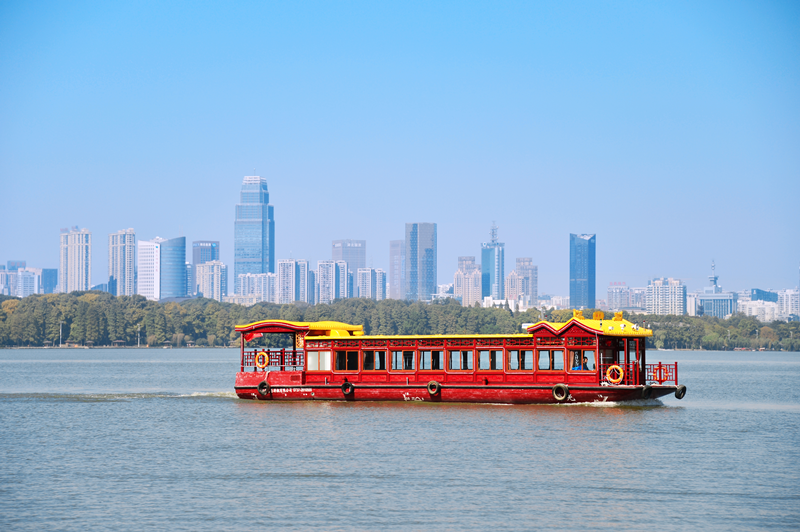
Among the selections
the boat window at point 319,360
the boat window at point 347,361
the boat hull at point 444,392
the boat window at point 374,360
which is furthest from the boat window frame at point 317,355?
the boat window at point 374,360

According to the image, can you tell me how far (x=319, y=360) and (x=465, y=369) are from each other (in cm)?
792

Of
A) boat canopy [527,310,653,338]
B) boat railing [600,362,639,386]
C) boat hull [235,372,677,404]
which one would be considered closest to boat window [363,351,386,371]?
boat hull [235,372,677,404]

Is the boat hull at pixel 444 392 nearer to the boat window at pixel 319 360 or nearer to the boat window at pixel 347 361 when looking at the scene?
the boat window at pixel 319 360

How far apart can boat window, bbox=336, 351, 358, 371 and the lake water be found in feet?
7.46

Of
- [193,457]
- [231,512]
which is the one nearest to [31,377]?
[193,457]

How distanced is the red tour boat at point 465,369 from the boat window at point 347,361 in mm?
53

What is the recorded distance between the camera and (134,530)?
23156 mm

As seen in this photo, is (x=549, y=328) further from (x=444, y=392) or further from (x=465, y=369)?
(x=444, y=392)

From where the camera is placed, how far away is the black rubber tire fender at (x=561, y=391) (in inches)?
1748

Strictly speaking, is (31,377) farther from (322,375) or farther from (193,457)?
(193,457)

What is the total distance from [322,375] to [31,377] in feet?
147

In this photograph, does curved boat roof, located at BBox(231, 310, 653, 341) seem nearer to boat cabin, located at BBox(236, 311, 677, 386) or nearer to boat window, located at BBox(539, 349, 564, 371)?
boat cabin, located at BBox(236, 311, 677, 386)

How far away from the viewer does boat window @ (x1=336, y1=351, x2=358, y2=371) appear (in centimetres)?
5047

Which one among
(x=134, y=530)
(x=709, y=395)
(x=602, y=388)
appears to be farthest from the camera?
(x=709, y=395)
